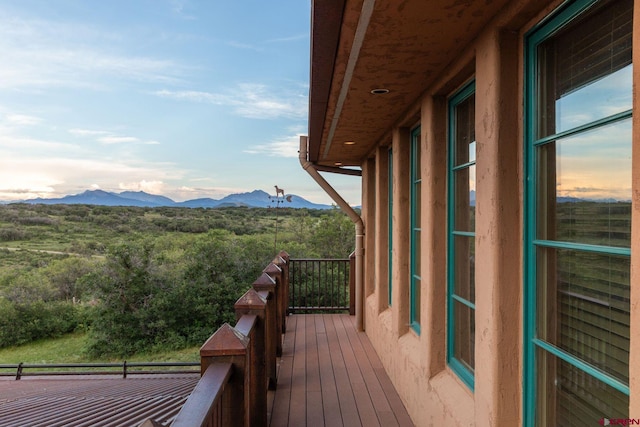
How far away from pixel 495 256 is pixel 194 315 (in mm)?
11948

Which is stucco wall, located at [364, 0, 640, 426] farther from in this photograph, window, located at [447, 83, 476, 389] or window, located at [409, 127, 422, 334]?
window, located at [409, 127, 422, 334]

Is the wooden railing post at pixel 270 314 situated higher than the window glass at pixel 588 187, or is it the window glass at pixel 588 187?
the window glass at pixel 588 187

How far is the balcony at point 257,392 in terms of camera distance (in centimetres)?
156

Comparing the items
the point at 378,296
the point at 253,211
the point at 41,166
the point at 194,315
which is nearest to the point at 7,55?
the point at 41,166

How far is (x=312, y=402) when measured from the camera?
128 inches

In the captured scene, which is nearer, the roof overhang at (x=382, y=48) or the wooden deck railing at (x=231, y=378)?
the wooden deck railing at (x=231, y=378)

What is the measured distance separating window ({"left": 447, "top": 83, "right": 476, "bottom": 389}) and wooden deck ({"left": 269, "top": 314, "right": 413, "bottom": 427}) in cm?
92

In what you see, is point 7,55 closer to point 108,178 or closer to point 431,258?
point 108,178

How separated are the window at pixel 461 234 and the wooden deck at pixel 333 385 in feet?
3.03

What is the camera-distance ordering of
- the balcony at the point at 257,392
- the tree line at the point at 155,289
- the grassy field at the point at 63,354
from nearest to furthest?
the balcony at the point at 257,392 → the grassy field at the point at 63,354 → the tree line at the point at 155,289

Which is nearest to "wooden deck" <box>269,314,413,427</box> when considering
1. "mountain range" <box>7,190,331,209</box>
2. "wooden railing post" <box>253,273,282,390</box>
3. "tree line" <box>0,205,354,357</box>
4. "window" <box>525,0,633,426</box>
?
"wooden railing post" <box>253,273,282,390</box>

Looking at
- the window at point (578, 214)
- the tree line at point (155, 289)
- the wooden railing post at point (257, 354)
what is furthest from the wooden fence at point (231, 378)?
the tree line at point (155, 289)

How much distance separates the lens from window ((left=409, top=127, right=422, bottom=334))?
3229 mm

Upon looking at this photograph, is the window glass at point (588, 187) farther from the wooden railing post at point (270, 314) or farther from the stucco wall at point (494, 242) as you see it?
the wooden railing post at point (270, 314)
